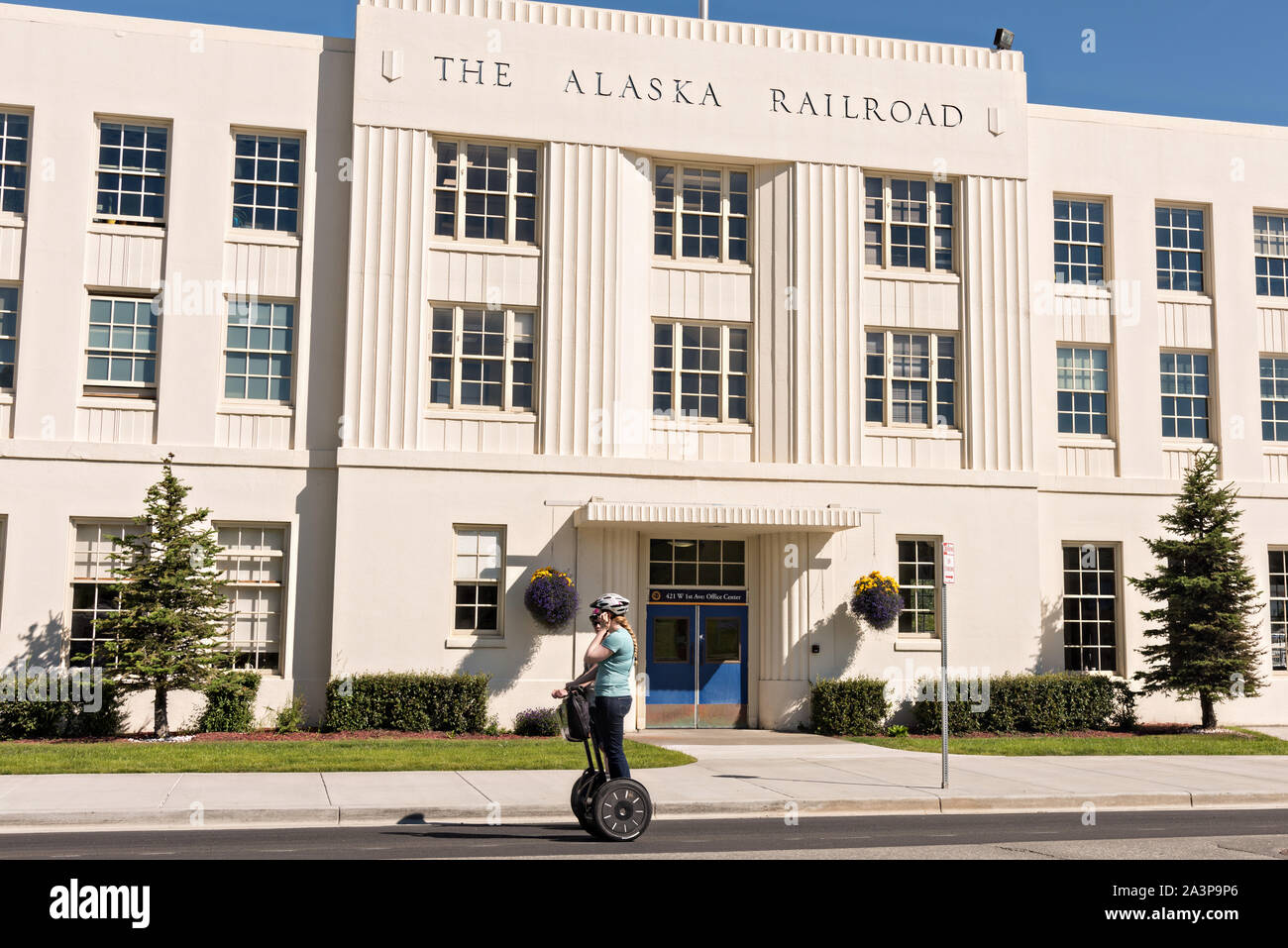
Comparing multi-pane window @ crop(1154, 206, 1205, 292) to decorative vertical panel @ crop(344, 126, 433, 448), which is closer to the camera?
decorative vertical panel @ crop(344, 126, 433, 448)

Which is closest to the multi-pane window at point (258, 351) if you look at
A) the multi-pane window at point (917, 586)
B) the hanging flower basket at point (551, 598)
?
the hanging flower basket at point (551, 598)

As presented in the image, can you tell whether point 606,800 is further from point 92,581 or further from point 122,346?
point 122,346

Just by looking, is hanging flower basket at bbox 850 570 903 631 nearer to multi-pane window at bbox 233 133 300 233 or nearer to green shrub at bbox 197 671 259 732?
green shrub at bbox 197 671 259 732

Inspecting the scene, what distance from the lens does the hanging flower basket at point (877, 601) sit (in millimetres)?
21828

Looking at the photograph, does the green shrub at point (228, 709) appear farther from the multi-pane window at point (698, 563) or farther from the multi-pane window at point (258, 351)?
the multi-pane window at point (698, 563)

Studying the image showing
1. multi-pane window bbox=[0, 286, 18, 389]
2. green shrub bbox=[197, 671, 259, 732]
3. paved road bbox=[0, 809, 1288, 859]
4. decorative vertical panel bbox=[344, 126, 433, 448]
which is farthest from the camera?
decorative vertical panel bbox=[344, 126, 433, 448]

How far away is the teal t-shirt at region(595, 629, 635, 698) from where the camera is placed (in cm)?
1057

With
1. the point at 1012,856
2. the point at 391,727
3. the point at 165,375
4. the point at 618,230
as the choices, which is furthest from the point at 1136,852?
the point at 165,375

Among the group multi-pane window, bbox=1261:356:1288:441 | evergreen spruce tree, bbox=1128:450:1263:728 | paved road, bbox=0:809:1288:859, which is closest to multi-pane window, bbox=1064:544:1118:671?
evergreen spruce tree, bbox=1128:450:1263:728

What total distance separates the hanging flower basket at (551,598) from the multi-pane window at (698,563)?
6.96 ft

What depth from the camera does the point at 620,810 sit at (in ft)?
34.6

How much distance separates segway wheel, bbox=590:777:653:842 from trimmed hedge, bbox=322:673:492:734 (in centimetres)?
1030

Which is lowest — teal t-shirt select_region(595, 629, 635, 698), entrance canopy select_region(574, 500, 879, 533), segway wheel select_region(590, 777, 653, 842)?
segway wheel select_region(590, 777, 653, 842)
